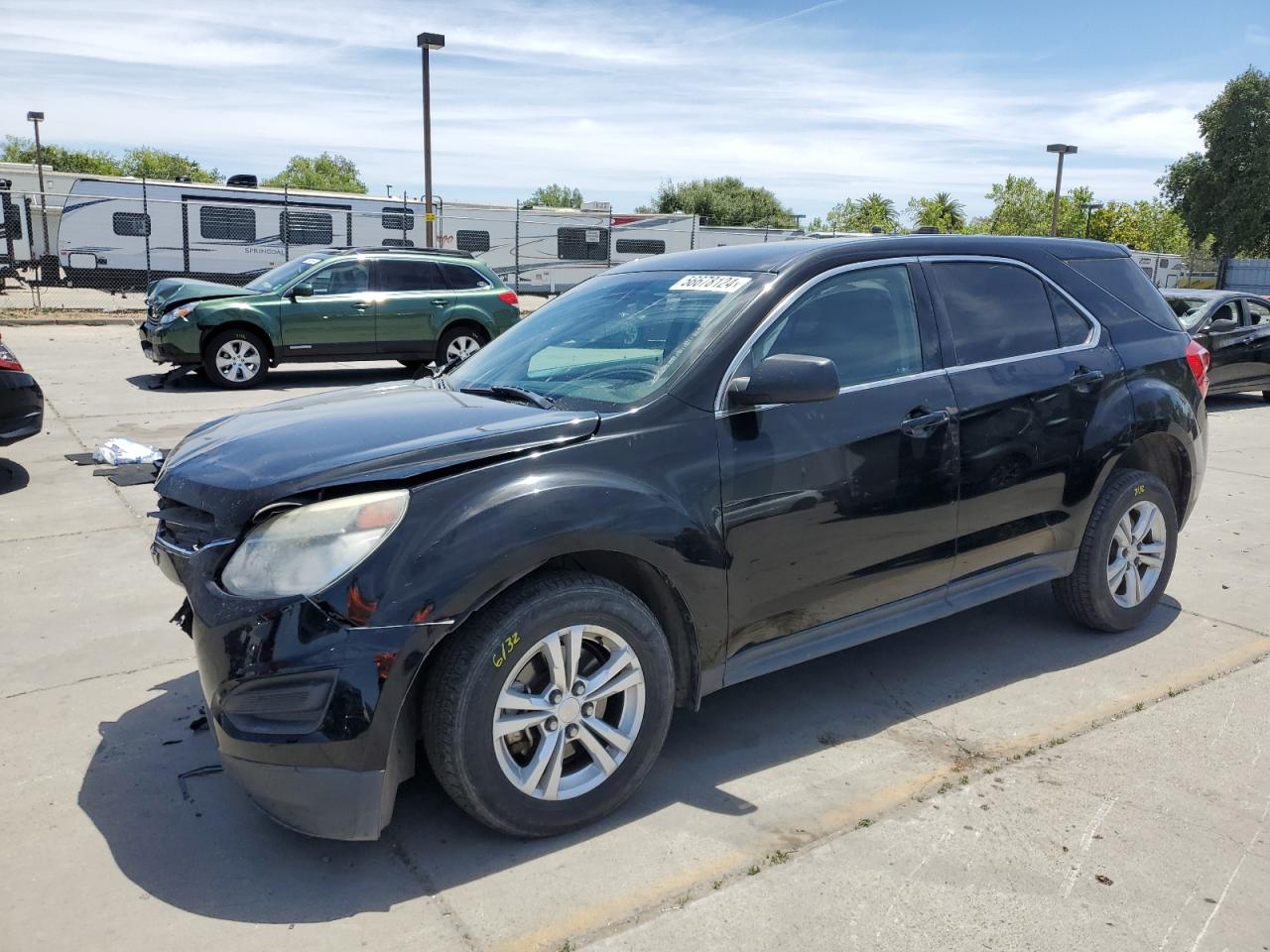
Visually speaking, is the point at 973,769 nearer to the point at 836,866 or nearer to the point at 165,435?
the point at 836,866

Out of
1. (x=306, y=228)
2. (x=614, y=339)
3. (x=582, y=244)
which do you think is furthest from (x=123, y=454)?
(x=582, y=244)

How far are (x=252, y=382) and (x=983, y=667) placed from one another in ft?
36.3

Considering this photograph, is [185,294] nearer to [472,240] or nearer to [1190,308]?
[1190,308]

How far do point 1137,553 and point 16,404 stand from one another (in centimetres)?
718

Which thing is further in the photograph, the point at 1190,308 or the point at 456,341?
the point at 456,341

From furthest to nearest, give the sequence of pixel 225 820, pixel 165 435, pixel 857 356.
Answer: pixel 165 435
pixel 857 356
pixel 225 820

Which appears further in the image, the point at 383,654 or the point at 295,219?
the point at 295,219

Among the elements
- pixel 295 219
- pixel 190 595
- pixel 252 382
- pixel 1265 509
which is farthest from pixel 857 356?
pixel 295 219

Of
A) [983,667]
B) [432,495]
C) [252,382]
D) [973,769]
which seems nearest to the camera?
[432,495]

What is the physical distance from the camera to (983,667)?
14.4ft

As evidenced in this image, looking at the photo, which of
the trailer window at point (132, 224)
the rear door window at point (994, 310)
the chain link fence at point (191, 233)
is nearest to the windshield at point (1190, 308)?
the rear door window at point (994, 310)

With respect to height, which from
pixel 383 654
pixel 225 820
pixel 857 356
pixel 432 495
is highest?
pixel 857 356

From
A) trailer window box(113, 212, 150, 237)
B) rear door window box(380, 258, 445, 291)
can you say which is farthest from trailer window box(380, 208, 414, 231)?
rear door window box(380, 258, 445, 291)

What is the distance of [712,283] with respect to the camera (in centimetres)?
376
